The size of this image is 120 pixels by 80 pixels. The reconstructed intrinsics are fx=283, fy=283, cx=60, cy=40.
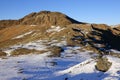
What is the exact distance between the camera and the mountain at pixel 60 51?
172ft

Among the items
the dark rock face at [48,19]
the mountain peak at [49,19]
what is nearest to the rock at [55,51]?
the dark rock face at [48,19]

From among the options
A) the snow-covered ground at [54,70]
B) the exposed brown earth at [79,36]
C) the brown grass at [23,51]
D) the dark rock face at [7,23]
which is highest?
the dark rock face at [7,23]

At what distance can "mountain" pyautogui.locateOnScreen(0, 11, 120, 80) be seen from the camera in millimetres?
52500

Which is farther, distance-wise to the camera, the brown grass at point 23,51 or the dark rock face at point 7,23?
the dark rock face at point 7,23

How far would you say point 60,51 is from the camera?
285ft

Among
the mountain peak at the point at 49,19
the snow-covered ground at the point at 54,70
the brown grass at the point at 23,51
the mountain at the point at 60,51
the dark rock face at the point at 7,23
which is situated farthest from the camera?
the dark rock face at the point at 7,23

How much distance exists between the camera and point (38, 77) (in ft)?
164

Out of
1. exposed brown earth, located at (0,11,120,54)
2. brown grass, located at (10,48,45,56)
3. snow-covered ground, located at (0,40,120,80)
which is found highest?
exposed brown earth, located at (0,11,120,54)

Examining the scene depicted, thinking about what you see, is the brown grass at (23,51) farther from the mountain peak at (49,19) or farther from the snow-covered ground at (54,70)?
the mountain peak at (49,19)

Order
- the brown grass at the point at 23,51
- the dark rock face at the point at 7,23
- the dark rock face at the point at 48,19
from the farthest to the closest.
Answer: the dark rock face at the point at 7,23
the dark rock face at the point at 48,19
the brown grass at the point at 23,51

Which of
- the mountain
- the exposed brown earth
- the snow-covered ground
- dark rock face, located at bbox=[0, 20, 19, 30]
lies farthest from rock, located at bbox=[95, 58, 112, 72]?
dark rock face, located at bbox=[0, 20, 19, 30]

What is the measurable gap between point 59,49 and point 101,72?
37.1 meters

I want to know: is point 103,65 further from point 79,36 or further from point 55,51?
point 79,36

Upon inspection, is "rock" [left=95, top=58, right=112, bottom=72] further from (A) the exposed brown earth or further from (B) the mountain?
(A) the exposed brown earth
